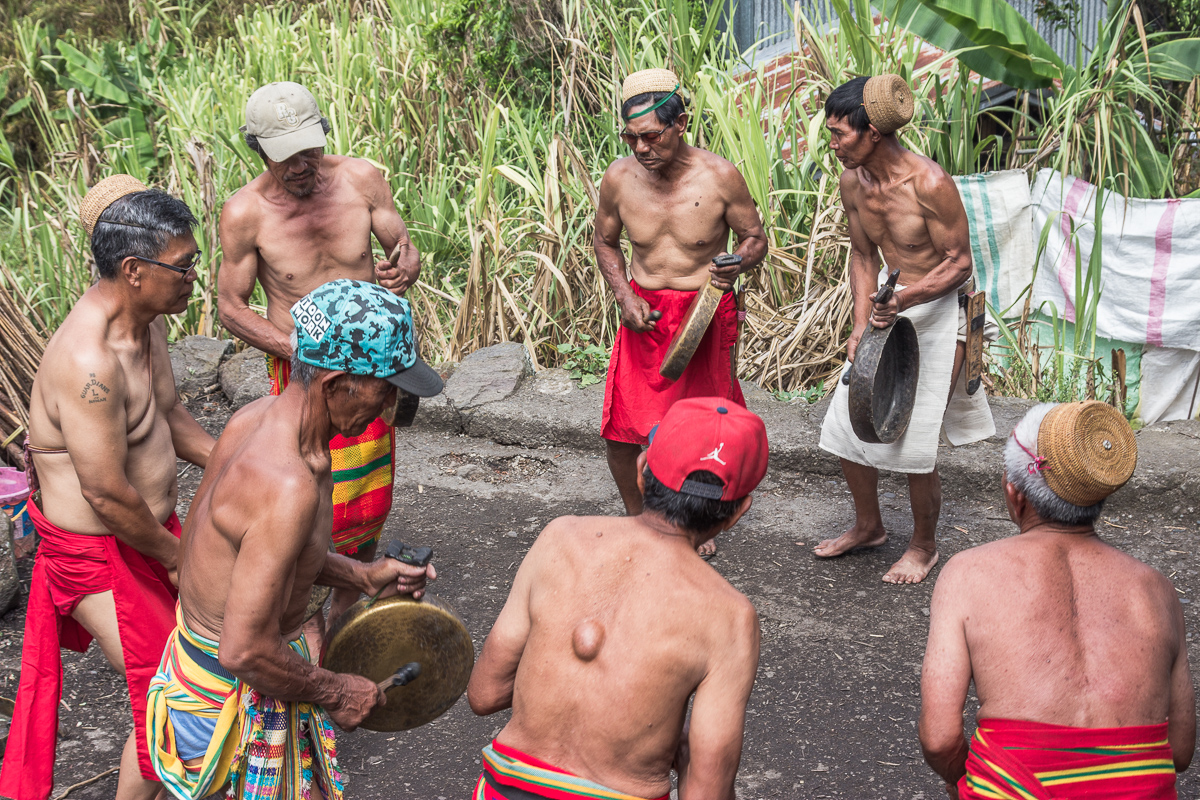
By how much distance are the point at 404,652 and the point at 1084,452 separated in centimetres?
150

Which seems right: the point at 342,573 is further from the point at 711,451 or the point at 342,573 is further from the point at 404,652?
the point at 711,451

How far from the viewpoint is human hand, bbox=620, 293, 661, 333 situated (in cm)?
425

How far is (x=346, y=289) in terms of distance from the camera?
2.08 meters

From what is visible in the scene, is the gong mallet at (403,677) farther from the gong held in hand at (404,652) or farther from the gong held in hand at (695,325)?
the gong held in hand at (695,325)

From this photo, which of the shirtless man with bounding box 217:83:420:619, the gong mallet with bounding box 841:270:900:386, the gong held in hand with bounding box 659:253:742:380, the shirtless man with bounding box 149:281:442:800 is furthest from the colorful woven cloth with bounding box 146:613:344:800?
the gong mallet with bounding box 841:270:900:386

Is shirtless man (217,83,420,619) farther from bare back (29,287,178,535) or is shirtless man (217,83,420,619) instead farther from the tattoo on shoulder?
the tattoo on shoulder

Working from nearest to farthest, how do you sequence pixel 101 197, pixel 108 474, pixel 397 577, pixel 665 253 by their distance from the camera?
pixel 397 577 < pixel 108 474 < pixel 101 197 < pixel 665 253

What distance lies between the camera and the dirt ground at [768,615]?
3109 millimetres

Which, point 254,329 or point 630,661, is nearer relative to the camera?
point 630,661

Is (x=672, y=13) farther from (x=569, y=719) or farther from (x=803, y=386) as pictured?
(x=569, y=719)

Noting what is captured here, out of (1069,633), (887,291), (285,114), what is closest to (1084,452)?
(1069,633)

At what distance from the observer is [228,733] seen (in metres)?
2.21

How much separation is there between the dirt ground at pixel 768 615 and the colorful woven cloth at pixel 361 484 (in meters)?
0.61

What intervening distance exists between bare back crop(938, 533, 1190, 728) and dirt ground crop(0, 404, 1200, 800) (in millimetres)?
612
